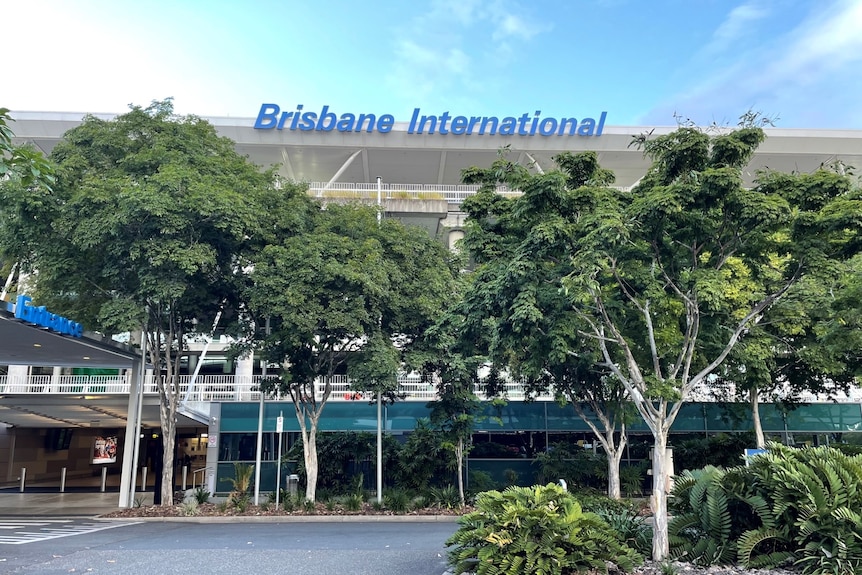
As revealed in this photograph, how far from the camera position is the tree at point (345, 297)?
16.4 m

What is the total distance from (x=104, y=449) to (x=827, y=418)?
36.3m

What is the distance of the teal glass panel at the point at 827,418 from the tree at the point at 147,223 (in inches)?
840

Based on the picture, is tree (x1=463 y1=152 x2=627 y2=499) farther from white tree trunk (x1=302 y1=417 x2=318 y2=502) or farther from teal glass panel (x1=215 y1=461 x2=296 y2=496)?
teal glass panel (x1=215 y1=461 x2=296 y2=496)

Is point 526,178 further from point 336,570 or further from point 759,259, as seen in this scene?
point 336,570

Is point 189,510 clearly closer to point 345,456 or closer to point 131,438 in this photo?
point 131,438

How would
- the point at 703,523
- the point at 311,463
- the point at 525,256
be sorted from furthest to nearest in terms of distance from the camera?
the point at 311,463 < the point at 525,256 < the point at 703,523

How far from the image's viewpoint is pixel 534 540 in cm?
777

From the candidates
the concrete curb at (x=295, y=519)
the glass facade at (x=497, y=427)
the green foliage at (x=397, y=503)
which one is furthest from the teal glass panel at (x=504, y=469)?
the concrete curb at (x=295, y=519)

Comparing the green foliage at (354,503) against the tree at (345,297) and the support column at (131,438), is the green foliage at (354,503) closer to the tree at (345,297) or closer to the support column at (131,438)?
the tree at (345,297)

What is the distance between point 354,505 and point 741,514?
40.9 feet

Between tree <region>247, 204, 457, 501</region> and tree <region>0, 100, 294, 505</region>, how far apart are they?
1.40 meters

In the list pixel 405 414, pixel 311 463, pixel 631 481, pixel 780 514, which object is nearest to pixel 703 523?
pixel 780 514

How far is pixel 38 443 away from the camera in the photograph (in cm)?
3156

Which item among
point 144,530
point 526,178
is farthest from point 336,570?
point 144,530
